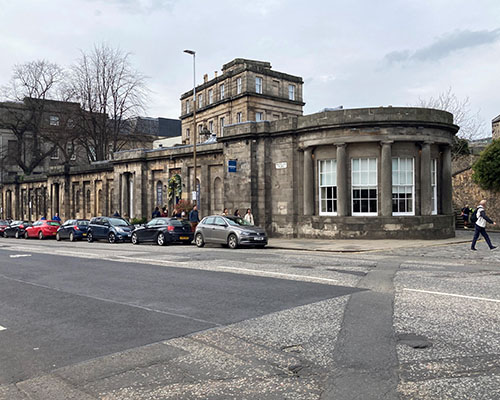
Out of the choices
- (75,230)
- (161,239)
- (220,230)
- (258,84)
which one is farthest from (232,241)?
(258,84)

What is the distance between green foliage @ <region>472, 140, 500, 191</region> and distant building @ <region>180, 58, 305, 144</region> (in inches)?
1039

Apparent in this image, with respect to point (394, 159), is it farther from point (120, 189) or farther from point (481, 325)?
point (120, 189)

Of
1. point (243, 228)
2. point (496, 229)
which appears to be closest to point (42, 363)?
point (243, 228)

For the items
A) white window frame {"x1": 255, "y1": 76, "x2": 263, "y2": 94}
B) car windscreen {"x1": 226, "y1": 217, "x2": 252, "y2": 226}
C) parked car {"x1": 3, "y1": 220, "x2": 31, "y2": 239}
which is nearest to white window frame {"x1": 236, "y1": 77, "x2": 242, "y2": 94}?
white window frame {"x1": 255, "y1": 76, "x2": 263, "y2": 94}

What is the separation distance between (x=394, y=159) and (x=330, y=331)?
1794 cm

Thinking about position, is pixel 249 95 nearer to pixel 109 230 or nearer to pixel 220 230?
pixel 109 230

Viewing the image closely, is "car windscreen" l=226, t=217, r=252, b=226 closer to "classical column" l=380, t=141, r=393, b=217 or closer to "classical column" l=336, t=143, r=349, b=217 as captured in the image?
"classical column" l=336, t=143, r=349, b=217

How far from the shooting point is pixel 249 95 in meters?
53.4

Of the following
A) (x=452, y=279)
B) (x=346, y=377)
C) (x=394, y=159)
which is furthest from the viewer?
(x=394, y=159)

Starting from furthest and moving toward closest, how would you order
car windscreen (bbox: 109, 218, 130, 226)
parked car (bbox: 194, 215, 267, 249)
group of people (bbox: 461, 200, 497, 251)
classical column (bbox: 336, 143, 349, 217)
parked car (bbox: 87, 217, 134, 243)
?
car windscreen (bbox: 109, 218, 130, 226) → parked car (bbox: 87, 217, 134, 243) → classical column (bbox: 336, 143, 349, 217) → parked car (bbox: 194, 215, 267, 249) → group of people (bbox: 461, 200, 497, 251)

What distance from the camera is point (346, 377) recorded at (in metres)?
4.49

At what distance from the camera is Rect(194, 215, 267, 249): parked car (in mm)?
19625

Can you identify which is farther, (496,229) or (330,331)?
(496,229)

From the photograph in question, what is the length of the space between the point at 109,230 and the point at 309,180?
11859 millimetres
